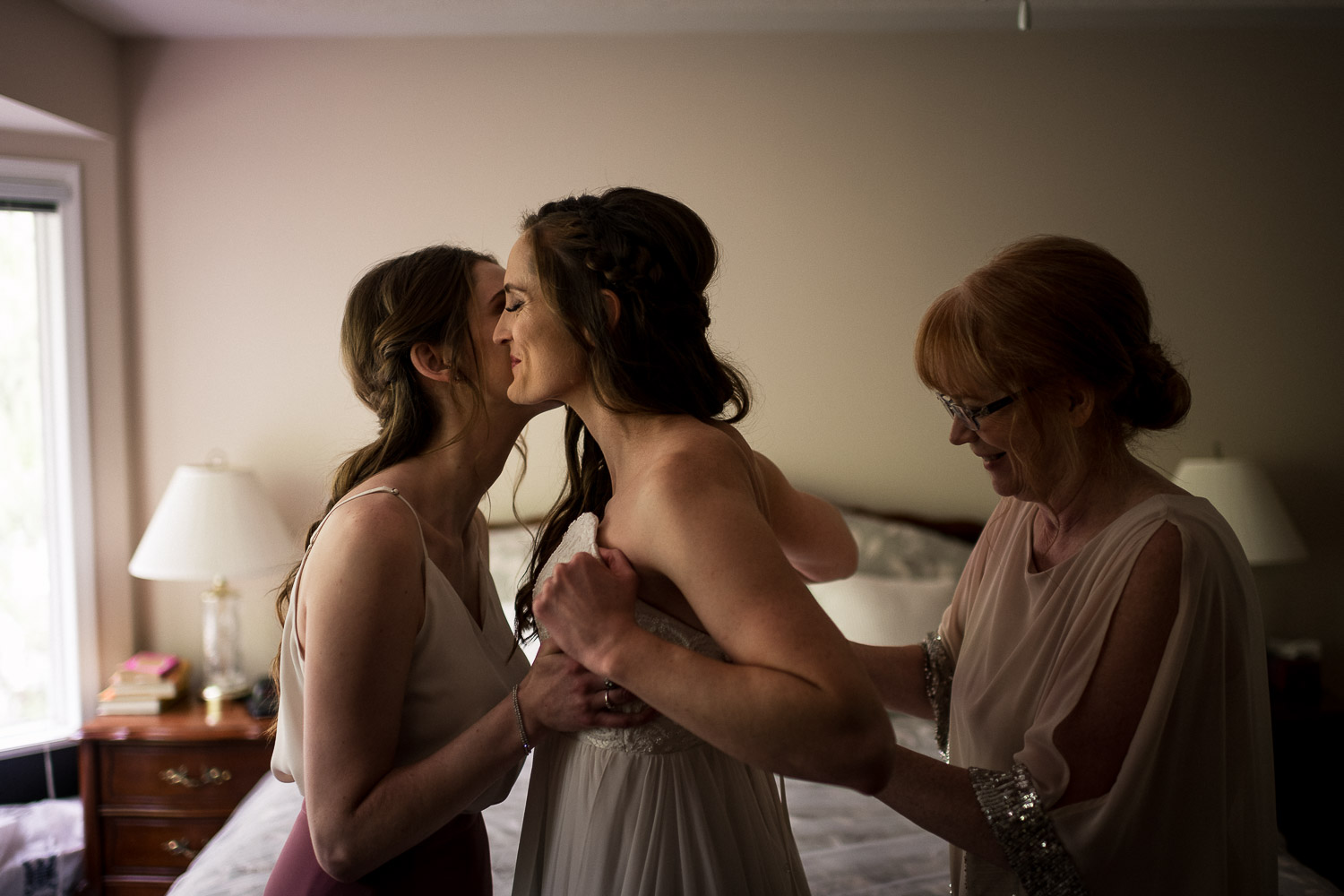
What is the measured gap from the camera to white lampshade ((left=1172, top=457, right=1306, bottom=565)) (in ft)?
10.7

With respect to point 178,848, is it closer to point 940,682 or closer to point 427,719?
point 427,719

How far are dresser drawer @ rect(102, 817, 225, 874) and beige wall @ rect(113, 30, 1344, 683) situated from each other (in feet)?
2.29

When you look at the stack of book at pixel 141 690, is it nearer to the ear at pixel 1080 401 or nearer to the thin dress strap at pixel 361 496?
the thin dress strap at pixel 361 496

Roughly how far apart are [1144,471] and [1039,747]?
0.41m

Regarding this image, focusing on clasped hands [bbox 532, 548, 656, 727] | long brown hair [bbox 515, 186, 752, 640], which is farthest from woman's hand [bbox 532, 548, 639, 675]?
long brown hair [bbox 515, 186, 752, 640]

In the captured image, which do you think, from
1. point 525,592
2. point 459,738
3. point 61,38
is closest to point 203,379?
point 61,38

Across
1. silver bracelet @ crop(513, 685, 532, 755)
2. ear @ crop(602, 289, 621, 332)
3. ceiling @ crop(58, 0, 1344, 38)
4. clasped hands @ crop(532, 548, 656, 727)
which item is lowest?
silver bracelet @ crop(513, 685, 532, 755)

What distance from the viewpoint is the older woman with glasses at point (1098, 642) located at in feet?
3.81

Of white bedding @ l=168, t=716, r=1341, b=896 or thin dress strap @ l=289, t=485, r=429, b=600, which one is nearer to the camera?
thin dress strap @ l=289, t=485, r=429, b=600

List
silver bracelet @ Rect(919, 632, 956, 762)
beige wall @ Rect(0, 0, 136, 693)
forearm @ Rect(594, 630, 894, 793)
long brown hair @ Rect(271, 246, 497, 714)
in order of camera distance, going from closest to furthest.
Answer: forearm @ Rect(594, 630, 894, 793) → long brown hair @ Rect(271, 246, 497, 714) → silver bracelet @ Rect(919, 632, 956, 762) → beige wall @ Rect(0, 0, 136, 693)

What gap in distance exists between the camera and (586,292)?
1.18 m

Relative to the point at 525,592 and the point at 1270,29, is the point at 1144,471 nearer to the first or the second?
the point at 525,592

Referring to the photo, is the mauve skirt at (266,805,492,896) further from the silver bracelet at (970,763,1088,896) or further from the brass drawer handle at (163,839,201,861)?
the brass drawer handle at (163,839,201,861)

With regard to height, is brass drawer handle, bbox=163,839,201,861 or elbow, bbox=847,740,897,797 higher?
elbow, bbox=847,740,897,797
